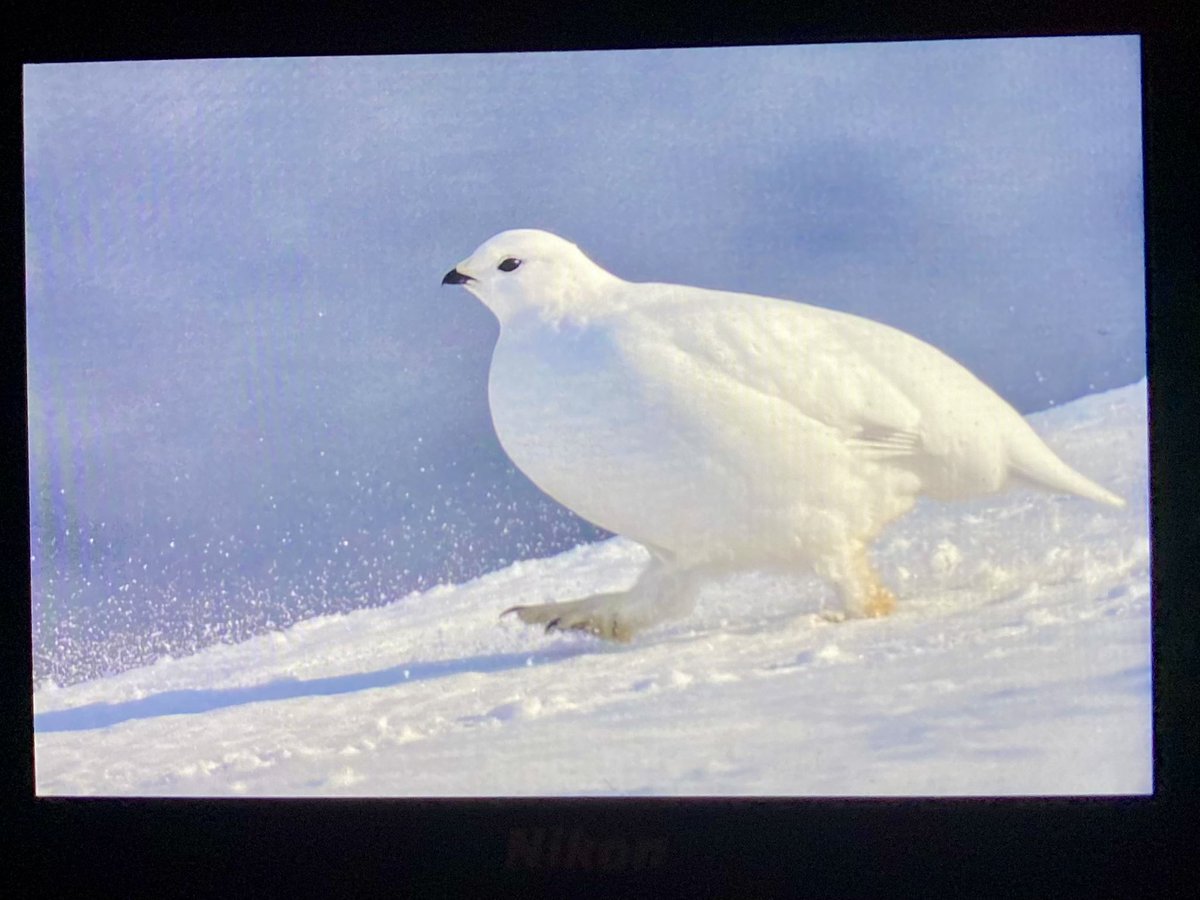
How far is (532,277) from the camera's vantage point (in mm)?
2102

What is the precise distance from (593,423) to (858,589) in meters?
0.49

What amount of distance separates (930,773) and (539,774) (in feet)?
2.02

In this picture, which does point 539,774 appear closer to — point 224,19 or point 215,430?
point 215,430

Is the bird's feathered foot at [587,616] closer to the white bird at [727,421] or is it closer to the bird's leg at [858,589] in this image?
the white bird at [727,421]

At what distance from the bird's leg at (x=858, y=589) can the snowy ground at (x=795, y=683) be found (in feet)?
0.09

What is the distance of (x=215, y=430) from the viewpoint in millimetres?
2162

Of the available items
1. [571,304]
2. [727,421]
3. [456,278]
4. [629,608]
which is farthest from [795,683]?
[456,278]

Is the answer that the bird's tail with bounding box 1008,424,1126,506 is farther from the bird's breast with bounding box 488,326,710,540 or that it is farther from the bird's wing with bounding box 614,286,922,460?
the bird's breast with bounding box 488,326,710,540

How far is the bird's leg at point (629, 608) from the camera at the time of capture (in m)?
2.12

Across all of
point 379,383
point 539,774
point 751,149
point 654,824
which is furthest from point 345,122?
point 654,824

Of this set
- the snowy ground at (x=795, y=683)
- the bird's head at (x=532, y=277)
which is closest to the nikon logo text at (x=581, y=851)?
the snowy ground at (x=795, y=683)

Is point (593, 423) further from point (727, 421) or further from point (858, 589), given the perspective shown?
point (858, 589)

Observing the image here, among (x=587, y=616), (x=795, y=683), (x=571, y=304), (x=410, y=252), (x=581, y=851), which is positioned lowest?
(x=581, y=851)

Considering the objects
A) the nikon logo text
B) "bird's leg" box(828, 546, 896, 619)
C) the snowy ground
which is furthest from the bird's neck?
the nikon logo text
